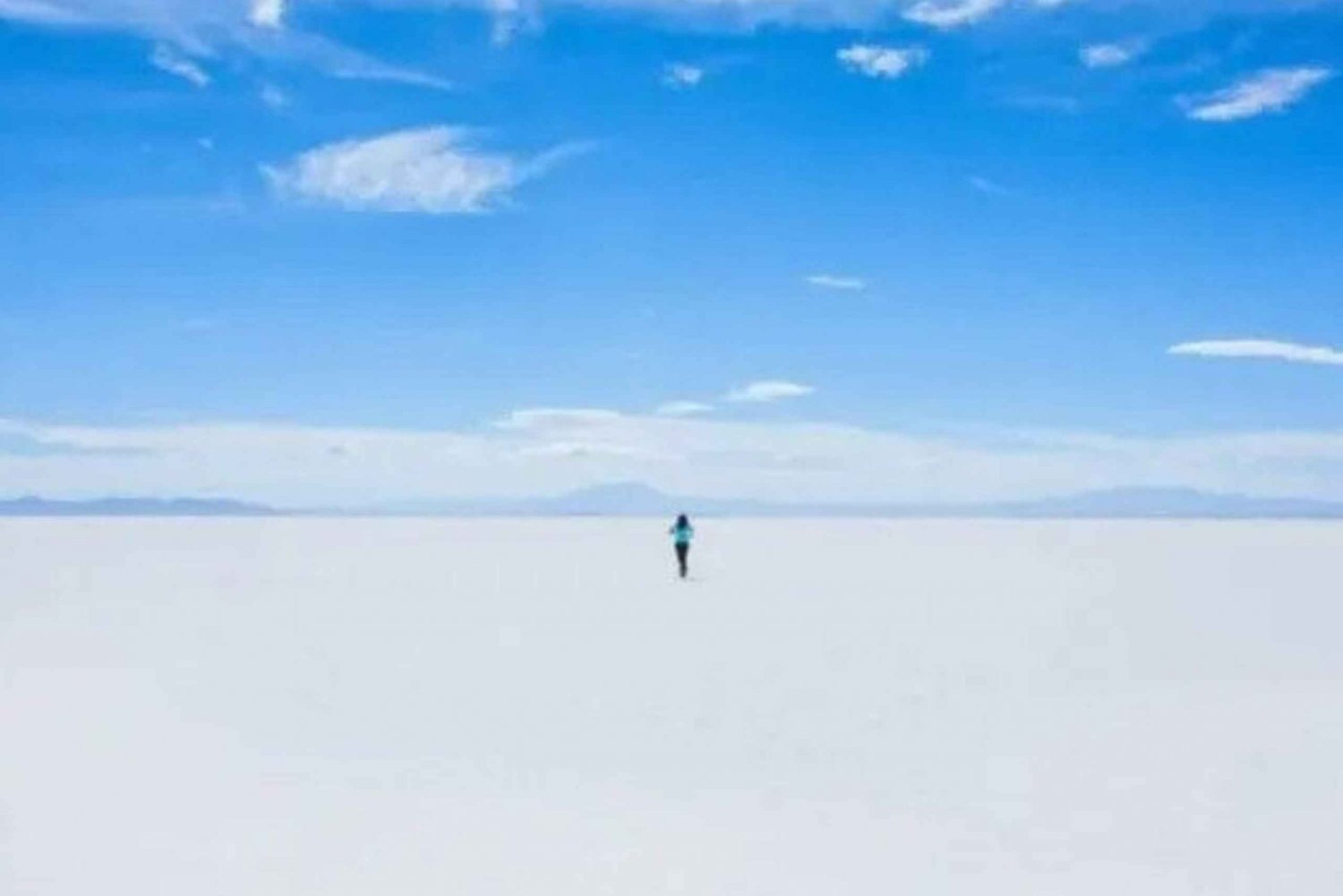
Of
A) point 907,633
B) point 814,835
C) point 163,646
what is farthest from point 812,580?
point 814,835

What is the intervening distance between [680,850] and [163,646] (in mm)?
9421

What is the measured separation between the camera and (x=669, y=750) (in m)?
9.09

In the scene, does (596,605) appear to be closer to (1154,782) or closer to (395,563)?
(1154,782)

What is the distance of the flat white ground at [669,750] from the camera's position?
258 inches

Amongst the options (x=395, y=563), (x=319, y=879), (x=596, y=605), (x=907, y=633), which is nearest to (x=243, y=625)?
(x=596, y=605)

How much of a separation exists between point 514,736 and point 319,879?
3272 millimetres

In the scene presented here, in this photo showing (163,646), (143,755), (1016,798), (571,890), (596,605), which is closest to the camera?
(571,890)

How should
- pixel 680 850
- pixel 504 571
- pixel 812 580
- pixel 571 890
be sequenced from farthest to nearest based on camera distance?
pixel 504 571 < pixel 812 580 < pixel 680 850 < pixel 571 890

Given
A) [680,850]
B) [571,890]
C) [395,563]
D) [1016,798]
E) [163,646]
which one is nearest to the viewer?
[571,890]

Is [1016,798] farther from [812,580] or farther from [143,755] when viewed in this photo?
[812,580]

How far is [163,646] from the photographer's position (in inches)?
579

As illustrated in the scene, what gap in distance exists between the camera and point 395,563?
32.7 metres

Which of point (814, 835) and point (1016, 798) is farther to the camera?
point (1016, 798)

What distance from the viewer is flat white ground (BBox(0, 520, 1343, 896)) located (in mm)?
6559
